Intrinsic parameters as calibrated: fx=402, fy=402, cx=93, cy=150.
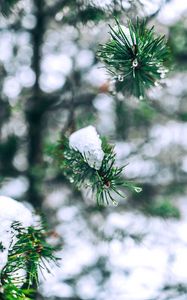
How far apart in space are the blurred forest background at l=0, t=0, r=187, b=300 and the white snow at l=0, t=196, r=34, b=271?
59.2 inches

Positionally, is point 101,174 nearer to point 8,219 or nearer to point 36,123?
point 8,219

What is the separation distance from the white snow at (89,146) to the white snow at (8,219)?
0.91ft

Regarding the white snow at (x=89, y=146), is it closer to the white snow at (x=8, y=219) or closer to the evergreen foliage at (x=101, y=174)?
the evergreen foliage at (x=101, y=174)

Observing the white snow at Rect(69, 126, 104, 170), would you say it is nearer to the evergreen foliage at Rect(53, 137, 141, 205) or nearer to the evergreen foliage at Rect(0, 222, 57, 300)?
the evergreen foliage at Rect(53, 137, 141, 205)

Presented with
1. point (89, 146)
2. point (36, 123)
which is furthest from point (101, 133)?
point (89, 146)

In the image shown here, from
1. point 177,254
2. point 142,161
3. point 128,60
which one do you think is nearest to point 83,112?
point 142,161

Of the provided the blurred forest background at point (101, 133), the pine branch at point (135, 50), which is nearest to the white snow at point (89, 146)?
the pine branch at point (135, 50)

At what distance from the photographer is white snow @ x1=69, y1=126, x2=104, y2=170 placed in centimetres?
131

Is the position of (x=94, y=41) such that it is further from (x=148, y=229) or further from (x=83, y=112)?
(x=148, y=229)

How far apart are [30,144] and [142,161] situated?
102 centimetres

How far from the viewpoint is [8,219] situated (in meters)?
1.22

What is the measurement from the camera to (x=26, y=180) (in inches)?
124

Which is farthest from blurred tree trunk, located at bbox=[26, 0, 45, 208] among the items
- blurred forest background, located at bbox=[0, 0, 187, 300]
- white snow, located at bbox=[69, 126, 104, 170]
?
white snow, located at bbox=[69, 126, 104, 170]

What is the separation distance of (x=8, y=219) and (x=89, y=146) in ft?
1.16
